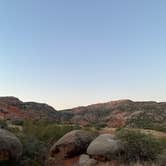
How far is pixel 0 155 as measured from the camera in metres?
11.8

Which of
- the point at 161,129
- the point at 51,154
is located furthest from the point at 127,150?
the point at 161,129

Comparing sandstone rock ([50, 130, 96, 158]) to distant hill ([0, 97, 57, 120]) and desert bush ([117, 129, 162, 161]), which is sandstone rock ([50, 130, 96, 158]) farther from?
distant hill ([0, 97, 57, 120])

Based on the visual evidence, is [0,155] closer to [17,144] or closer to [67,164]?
[17,144]

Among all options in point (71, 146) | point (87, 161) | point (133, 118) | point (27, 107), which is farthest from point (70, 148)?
point (27, 107)

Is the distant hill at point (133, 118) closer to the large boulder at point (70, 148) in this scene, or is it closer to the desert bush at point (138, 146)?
the large boulder at point (70, 148)

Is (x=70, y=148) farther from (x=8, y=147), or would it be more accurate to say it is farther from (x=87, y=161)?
(x=8, y=147)

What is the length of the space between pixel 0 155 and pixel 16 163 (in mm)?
953

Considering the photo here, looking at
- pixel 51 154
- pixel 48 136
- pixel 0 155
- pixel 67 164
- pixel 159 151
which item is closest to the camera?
pixel 0 155

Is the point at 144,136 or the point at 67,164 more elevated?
the point at 144,136

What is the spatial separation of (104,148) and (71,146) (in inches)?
116

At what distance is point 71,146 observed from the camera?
19.3m

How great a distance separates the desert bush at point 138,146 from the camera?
16281 mm

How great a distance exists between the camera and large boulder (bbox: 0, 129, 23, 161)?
38.8ft

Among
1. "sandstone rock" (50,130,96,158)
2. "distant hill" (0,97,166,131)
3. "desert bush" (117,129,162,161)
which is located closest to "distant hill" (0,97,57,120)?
"distant hill" (0,97,166,131)
